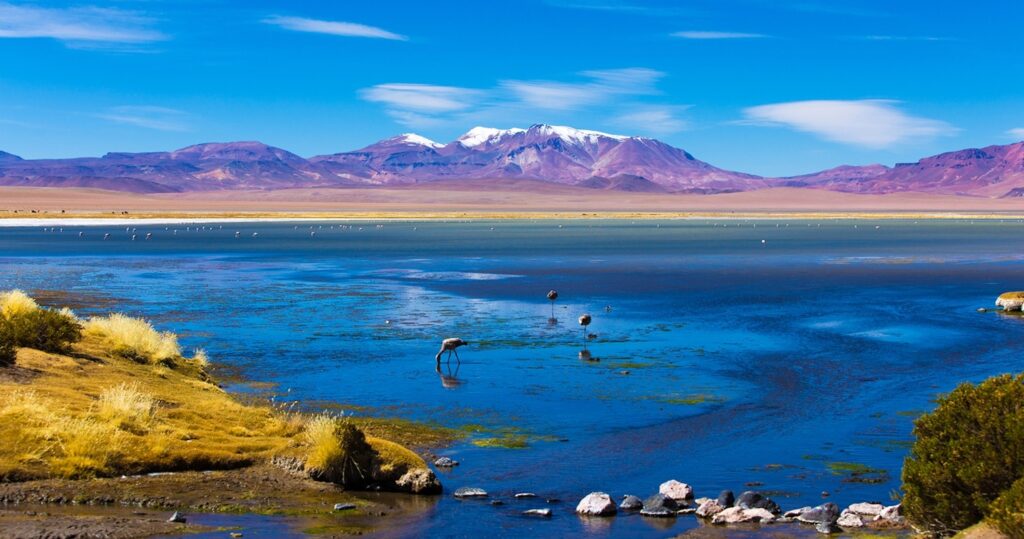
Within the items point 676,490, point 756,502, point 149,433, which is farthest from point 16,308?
point 756,502

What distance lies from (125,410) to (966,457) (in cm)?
920

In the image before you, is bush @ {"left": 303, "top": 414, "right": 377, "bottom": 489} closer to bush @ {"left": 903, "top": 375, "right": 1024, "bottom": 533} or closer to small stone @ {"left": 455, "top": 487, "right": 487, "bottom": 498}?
small stone @ {"left": 455, "top": 487, "right": 487, "bottom": 498}

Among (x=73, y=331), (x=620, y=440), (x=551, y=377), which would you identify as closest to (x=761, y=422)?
(x=620, y=440)

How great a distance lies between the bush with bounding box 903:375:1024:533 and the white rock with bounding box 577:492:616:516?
314 cm

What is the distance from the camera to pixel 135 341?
61.3ft

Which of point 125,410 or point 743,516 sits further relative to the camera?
point 125,410

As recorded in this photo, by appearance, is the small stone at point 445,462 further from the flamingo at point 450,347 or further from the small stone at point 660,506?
the flamingo at point 450,347

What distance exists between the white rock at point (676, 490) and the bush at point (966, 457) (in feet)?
9.47

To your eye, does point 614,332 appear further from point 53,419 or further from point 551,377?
point 53,419

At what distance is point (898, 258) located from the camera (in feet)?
183

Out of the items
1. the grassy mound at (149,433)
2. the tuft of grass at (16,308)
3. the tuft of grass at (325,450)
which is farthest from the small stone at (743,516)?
the tuft of grass at (16,308)

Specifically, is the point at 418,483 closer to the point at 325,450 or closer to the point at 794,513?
the point at 325,450

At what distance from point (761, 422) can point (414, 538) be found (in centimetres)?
720

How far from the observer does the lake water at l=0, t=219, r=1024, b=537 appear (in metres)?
13.2
